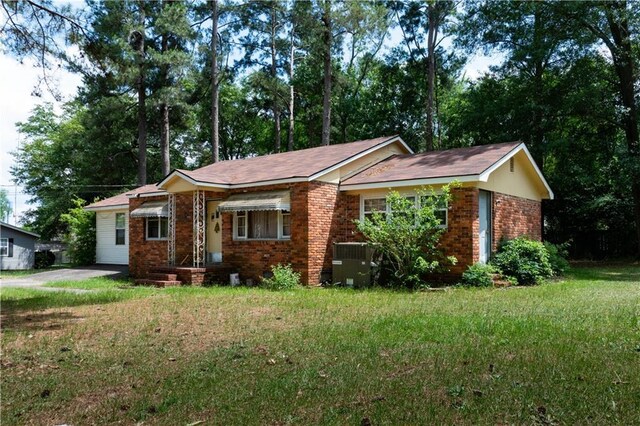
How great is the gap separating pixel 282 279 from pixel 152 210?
7249 mm

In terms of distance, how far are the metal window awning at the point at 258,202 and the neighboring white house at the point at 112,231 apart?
378 inches

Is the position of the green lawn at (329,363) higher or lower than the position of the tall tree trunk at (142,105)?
lower

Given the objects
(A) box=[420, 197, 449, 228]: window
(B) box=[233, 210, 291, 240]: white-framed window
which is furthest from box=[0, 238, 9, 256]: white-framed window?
(A) box=[420, 197, 449, 228]: window

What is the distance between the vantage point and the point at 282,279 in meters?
13.8

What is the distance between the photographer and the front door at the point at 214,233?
1706 centimetres

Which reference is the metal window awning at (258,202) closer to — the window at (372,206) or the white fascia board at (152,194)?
the window at (372,206)

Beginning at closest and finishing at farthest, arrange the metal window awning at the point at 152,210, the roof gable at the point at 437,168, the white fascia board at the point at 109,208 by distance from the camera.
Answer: the roof gable at the point at 437,168, the metal window awning at the point at 152,210, the white fascia board at the point at 109,208

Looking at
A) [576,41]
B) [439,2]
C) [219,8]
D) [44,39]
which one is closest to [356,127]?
[439,2]

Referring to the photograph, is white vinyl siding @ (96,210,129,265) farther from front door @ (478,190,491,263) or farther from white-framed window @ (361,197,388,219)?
front door @ (478,190,491,263)

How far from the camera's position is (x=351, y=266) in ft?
45.6

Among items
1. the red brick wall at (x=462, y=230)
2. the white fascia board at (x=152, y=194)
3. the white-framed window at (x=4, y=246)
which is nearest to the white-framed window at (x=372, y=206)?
the red brick wall at (x=462, y=230)

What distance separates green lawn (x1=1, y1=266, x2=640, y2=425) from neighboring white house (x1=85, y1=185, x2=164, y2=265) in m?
14.7

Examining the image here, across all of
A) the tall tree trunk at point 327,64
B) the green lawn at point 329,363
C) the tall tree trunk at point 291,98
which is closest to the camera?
the green lawn at point 329,363

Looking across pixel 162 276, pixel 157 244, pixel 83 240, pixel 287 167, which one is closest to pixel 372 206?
pixel 287 167
